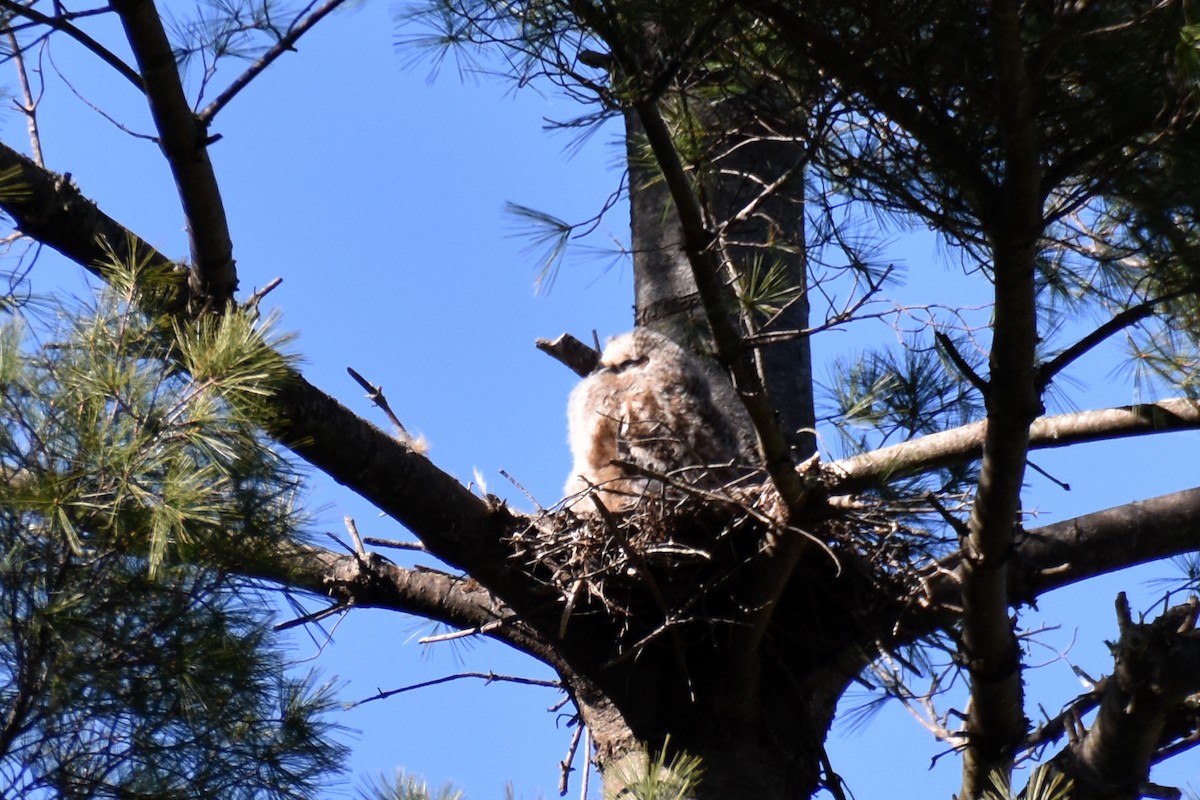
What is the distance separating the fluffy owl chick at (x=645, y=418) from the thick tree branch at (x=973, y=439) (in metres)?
1.00

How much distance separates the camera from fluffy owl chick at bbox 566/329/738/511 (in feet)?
14.0

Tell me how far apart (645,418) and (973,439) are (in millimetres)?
1514

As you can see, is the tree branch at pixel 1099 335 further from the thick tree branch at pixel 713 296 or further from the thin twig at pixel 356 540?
the thin twig at pixel 356 540

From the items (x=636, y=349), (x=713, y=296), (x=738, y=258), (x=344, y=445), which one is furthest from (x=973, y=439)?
(x=636, y=349)

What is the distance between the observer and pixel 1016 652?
3.12 meters

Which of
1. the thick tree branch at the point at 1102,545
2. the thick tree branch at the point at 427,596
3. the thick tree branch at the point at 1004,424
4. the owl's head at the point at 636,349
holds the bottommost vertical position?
the thick tree branch at the point at 1004,424

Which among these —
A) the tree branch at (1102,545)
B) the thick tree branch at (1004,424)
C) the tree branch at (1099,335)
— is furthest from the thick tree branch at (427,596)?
the tree branch at (1099,335)

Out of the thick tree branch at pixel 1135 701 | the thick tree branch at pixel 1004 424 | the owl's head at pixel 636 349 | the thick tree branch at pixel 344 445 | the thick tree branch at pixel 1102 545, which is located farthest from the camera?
the owl's head at pixel 636 349

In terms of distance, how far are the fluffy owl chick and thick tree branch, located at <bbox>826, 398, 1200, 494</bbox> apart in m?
1.00

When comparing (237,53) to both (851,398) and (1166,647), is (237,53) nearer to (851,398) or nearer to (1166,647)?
(851,398)

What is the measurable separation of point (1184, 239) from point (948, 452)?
0.79 m

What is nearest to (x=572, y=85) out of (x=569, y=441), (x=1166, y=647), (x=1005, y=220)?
(x=1005, y=220)

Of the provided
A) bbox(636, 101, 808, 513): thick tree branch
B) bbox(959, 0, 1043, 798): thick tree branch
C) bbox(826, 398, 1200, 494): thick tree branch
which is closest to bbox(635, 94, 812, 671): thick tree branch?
bbox(636, 101, 808, 513): thick tree branch

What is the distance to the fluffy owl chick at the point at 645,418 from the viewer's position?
425 cm
